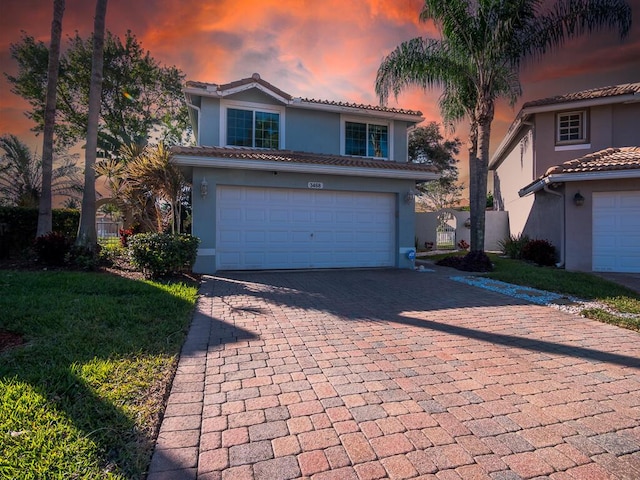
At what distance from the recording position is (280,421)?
285 cm

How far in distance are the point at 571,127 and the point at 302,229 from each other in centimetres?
1335

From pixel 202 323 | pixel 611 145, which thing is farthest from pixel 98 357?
pixel 611 145

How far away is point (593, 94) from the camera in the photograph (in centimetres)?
1491

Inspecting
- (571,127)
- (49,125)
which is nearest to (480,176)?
(571,127)

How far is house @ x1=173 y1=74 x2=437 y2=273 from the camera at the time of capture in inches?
417

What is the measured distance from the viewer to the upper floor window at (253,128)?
41.5ft

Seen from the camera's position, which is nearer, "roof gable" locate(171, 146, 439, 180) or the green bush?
the green bush

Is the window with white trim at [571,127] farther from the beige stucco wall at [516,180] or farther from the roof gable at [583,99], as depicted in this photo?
the beige stucco wall at [516,180]

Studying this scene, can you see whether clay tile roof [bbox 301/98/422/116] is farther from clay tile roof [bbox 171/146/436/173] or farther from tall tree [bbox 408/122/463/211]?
tall tree [bbox 408/122/463/211]

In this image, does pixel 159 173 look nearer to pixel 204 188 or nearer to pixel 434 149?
pixel 204 188

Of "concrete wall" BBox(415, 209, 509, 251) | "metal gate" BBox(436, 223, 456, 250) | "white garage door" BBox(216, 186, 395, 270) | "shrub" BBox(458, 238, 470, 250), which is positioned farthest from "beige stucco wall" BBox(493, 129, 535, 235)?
"white garage door" BBox(216, 186, 395, 270)

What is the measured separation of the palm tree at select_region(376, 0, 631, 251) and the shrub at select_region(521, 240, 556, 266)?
100 inches

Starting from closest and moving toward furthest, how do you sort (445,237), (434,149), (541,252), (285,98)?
1. (285,98)
2. (541,252)
3. (445,237)
4. (434,149)

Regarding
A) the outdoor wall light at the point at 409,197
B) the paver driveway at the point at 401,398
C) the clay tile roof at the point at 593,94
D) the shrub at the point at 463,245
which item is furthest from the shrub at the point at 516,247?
the paver driveway at the point at 401,398
